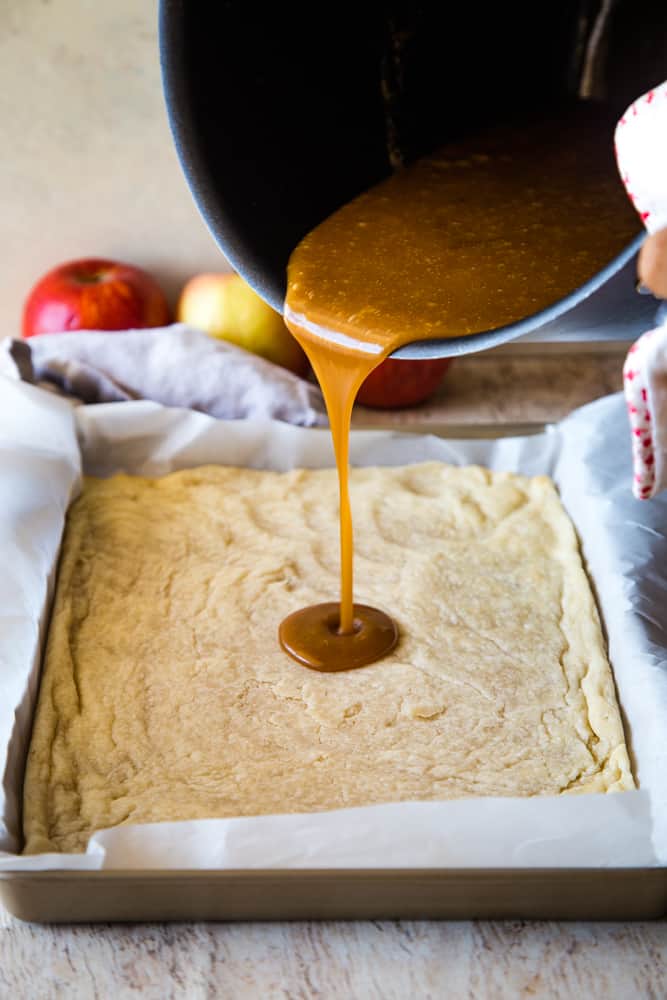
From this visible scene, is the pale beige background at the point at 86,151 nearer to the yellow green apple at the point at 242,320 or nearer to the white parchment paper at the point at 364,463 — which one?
the yellow green apple at the point at 242,320

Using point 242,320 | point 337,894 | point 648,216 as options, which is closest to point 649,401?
point 648,216

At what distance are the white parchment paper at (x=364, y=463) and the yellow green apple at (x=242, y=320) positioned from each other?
12.4 inches

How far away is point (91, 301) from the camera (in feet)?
6.89

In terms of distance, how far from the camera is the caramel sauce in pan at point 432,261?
132 cm

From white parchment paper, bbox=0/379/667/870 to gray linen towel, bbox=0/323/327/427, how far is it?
92mm

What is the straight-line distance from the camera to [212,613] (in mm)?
1528

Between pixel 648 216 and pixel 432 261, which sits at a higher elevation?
pixel 648 216

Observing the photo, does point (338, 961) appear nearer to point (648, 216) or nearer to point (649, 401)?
point (649, 401)

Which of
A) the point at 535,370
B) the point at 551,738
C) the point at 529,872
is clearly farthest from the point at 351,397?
the point at 535,370

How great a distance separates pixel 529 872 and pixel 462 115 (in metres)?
1.01

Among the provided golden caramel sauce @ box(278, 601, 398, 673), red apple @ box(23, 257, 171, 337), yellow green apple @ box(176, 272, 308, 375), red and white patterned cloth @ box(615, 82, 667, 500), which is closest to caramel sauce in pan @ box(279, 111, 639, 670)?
golden caramel sauce @ box(278, 601, 398, 673)

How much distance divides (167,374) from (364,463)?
1.20 feet

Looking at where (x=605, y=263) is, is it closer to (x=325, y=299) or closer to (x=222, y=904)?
(x=325, y=299)

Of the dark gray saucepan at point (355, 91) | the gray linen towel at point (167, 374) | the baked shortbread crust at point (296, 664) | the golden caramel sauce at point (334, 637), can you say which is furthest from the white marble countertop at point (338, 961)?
the gray linen towel at point (167, 374)
